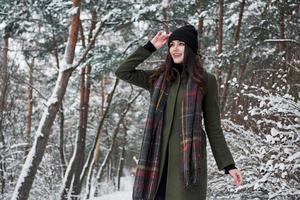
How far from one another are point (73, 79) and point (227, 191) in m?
12.3

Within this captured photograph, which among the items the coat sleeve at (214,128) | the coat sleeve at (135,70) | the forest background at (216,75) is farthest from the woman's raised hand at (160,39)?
the forest background at (216,75)

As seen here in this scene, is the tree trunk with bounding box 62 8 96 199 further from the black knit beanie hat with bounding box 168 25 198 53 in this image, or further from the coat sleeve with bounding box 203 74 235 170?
the coat sleeve with bounding box 203 74 235 170

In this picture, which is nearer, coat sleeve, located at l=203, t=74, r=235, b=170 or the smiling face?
coat sleeve, located at l=203, t=74, r=235, b=170

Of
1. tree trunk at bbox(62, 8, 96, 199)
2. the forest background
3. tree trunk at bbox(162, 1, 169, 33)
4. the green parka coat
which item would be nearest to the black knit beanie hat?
the green parka coat

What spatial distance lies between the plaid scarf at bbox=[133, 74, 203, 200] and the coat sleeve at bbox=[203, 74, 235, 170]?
89mm

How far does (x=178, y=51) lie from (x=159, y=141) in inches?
23.2

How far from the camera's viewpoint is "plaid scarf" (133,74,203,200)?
2.56 metres

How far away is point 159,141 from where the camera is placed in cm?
268

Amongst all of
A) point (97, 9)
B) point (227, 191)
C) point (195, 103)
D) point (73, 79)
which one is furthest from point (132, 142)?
point (195, 103)

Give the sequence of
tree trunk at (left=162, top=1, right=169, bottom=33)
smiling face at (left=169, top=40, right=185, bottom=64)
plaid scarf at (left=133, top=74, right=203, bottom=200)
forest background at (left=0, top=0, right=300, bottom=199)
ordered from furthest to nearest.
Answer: tree trunk at (left=162, top=1, right=169, bottom=33) < forest background at (left=0, top=0, right=300, bottom=199) < smiling face at (left=169, top=40, right=185, bottom=64) < plaid scarf at (left=133, top=74, right=203, bottom=200)

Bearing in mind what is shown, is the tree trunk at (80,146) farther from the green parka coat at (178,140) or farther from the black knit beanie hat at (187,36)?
the green parka coat at (178,140)

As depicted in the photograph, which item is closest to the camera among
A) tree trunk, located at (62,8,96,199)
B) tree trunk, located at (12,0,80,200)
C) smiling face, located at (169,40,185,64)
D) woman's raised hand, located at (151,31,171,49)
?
smiling face, located at (169,40,185,64)

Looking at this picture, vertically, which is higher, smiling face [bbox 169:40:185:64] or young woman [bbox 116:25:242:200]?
smiling face [bbox 169:40:185:64]

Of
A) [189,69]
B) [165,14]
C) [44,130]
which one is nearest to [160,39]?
[189,69]
